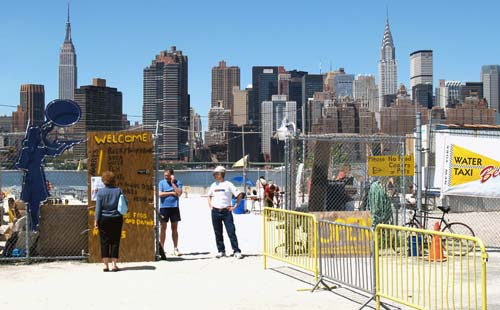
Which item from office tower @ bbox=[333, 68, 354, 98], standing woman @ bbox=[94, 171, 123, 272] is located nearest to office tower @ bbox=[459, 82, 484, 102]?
office tower @ bbox=[333, 68, 354, 98]

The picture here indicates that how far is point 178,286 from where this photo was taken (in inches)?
380

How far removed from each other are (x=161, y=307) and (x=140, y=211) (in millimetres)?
3689

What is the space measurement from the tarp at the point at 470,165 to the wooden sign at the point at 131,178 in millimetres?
6040

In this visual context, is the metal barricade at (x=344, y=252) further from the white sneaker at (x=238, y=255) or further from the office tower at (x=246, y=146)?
the office tower at (x=246, y=146)

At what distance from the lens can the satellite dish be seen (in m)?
12.0

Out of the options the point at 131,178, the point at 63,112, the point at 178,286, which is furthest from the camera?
the point at 63,112

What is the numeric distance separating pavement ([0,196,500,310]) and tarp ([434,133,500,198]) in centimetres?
139

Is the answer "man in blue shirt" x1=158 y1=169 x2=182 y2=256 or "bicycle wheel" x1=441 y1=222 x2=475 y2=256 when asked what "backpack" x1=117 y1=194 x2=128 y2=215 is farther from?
"bicycle wheel" x1=441 y1=222 x2=475 y2=256

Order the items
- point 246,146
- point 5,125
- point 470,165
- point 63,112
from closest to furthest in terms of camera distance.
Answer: point 63,112 → point 470,165 → point 5,125 → point 246,146

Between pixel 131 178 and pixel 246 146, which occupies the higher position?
pixel 246 146

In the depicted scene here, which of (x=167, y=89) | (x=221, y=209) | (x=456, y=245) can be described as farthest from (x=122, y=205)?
(x=167, y=89)

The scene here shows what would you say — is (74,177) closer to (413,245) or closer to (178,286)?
(178,286)

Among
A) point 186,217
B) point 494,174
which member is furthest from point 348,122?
point 494,174

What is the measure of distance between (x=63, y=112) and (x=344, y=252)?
6.01 meters
